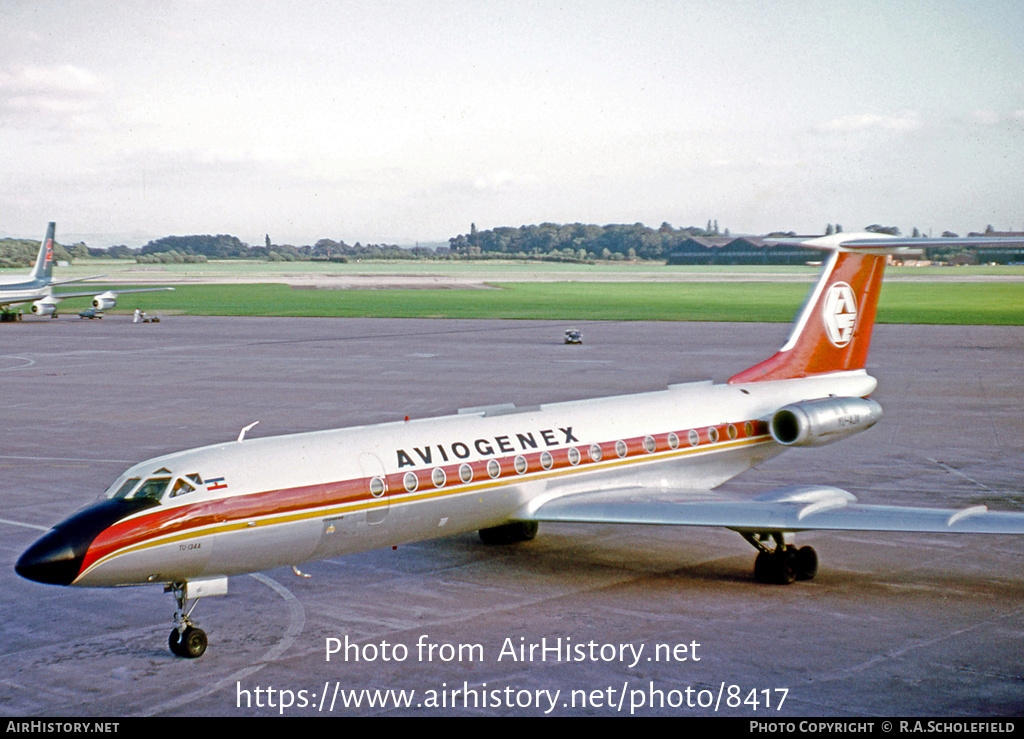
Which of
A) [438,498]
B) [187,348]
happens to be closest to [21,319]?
[187,348]

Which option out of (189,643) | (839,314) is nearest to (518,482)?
(189,643)

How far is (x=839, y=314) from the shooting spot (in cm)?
2081

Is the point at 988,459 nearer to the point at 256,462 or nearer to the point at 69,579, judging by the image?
the point at 256,462

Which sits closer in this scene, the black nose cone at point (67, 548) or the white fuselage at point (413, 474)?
the black nose cone at point (67, 548)

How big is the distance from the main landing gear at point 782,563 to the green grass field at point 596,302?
61.2 meters

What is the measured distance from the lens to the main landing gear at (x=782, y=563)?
52.1ft

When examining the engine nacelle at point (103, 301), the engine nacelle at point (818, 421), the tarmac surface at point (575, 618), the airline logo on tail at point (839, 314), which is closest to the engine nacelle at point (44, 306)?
the engine nacelle at point (103, 301)

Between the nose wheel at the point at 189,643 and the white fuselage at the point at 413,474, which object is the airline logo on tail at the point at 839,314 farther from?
the nose wheel at the point at 189,643

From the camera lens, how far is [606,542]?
1862 cm

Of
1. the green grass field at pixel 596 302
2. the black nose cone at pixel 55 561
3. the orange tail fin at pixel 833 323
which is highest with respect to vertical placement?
the orange tail fin at pixel 833 323

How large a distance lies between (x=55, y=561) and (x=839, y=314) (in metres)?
14.7

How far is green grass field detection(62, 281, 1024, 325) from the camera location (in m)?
82.5

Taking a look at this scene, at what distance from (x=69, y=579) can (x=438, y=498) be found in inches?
194

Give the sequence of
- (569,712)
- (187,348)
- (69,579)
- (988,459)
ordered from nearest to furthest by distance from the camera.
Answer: (569,712), (69,579), (988,459), (187,348)
